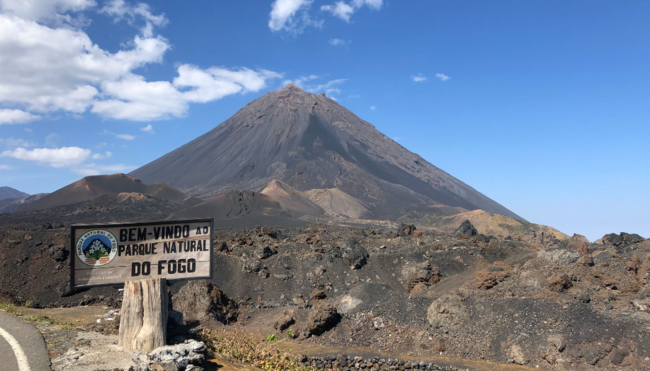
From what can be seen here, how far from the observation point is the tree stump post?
7.38 m

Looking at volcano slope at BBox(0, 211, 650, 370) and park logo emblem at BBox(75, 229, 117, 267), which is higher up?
park logo emblem at BBox(75, 229, 117, 267)

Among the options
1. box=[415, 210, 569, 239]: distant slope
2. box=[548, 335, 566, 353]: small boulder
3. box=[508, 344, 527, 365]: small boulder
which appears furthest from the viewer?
box=[415, 210, 569, 239]: distant slope

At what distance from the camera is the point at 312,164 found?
12475cm

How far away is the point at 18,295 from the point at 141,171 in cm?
13360

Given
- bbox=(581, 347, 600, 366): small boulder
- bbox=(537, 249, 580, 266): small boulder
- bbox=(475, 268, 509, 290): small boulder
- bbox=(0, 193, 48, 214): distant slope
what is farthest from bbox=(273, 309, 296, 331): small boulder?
bbox=(0, 193, 48, 214): distant slope

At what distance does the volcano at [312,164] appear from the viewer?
365 feet

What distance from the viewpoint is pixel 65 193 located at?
8694 centimetres

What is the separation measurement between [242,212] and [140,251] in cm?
5981

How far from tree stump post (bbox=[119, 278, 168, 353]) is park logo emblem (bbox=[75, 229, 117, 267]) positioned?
0.57 meters

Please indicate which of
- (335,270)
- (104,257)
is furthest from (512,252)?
(104,257)

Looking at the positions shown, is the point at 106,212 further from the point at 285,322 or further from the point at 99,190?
the point at 285,322

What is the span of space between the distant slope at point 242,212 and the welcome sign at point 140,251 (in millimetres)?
51690

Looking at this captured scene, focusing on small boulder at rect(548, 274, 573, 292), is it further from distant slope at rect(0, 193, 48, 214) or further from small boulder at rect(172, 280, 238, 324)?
distant slope at rect(0, 193, 48, 214)

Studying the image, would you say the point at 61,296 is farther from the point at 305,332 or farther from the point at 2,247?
the point at 305,332
